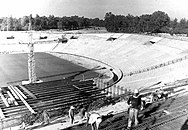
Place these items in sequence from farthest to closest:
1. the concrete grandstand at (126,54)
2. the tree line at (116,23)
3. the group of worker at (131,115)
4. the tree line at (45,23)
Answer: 1. the tree line at (45,23)
2. the tree line at (116,23)
3. the concrete grandstand at (126,54)
4. the group of worker at (131,115)

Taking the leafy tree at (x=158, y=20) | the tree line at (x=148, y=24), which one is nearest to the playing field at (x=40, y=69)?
the tree line at (x=148, y=24)

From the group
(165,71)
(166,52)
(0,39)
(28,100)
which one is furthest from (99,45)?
(28,100)

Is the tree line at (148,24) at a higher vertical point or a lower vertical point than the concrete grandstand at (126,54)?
higher

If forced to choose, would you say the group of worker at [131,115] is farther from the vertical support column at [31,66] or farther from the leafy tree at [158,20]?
the leafy tree at [158,20]

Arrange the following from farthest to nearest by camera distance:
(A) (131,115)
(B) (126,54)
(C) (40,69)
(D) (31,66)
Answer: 1. (B) (126,54)
2. (C) (40,69)
3. (D) (31,66)
4. (A) (131,115)

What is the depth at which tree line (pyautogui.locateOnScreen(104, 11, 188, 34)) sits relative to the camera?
8312 centimetres

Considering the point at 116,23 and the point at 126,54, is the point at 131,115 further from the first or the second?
the point at 116,23

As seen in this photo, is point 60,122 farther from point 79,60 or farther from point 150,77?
point 79,60

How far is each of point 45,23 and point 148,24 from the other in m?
48.6

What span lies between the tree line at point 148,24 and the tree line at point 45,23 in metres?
20.0

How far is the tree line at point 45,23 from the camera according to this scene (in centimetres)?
10056

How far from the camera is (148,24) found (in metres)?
83.9

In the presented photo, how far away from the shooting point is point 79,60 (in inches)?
1940

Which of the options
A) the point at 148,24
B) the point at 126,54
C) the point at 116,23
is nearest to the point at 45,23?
the point at 116,23
